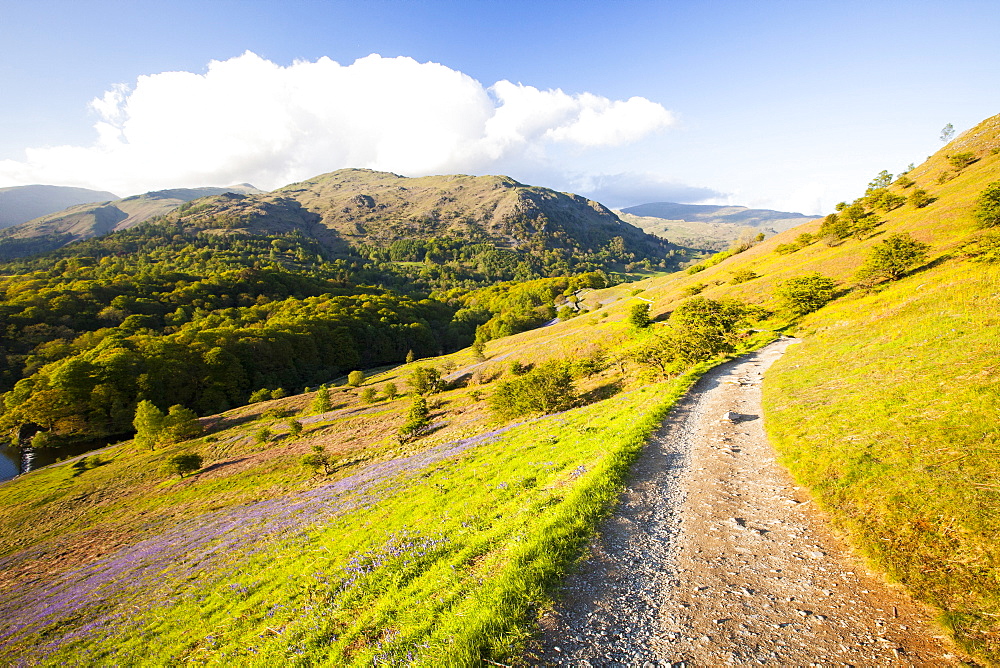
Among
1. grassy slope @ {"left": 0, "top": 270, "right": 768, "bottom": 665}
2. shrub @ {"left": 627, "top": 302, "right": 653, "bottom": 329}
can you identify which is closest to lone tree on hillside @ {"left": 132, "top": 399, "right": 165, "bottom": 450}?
grassy slope @ {"left": 0, "top": 270, "right": 768, "bottom": 665}

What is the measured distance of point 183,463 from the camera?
129 ft

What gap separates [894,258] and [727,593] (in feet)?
200

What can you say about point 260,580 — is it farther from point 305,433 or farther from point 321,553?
point 305,433

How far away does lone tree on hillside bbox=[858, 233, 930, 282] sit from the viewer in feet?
147

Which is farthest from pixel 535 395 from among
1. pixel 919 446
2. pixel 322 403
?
pixel 322 403

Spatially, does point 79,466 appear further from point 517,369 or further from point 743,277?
point 743,277

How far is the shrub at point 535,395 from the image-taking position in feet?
108

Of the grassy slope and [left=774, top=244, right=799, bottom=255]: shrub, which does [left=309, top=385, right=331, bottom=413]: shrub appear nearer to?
the grassy slope

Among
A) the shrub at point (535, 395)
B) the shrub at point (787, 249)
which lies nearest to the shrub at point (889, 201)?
the shrub at point (787, 249)

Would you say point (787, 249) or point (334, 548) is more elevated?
point (787, 249)

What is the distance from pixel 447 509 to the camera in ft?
46.9

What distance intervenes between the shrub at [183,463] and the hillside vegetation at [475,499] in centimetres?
103

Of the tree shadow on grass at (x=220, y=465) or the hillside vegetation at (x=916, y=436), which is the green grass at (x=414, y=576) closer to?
the hillside vegetation at (x=916, y=436)

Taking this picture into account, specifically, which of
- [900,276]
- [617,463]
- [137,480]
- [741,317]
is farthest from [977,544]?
[137,480]
